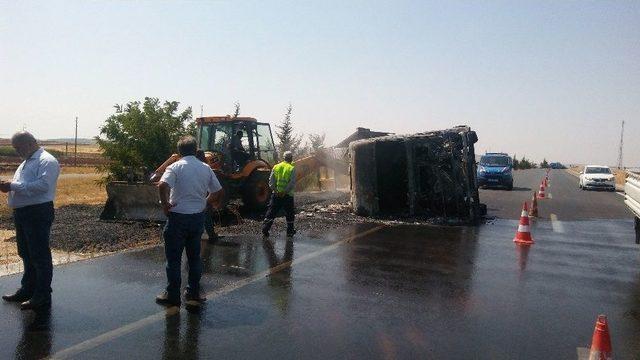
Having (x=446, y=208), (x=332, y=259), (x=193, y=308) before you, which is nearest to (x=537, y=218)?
(x=446, y=208)

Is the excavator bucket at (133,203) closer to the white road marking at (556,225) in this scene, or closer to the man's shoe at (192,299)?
the man's shoe at (192,299)

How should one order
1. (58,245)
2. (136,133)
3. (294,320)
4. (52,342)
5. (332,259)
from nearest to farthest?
(52,342) < (294,320) < (332,259) < (58,245) < (136,133)

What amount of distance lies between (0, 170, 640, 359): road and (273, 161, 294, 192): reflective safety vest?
3.99 feet

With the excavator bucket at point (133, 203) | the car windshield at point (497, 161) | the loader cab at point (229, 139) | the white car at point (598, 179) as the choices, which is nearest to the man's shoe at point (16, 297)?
the excavator bucket at point (133, 203)

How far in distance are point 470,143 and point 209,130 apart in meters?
6.94

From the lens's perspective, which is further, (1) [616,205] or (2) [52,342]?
(1) [616,205]

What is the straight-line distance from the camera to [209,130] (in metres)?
14.1

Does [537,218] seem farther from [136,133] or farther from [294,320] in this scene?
[136,133]

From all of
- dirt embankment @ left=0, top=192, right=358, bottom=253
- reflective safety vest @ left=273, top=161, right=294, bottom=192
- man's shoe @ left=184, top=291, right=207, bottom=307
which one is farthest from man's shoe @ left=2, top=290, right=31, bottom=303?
reflective safety vest @ left=273, top=161, right=294, bottom=192

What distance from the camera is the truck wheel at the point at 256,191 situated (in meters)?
14.0

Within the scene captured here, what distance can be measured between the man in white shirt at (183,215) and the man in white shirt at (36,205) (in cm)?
115

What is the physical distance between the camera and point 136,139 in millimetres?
17984

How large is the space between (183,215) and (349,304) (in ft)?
7.01

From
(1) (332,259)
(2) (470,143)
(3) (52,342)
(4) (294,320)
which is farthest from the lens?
(2) (470,143)
